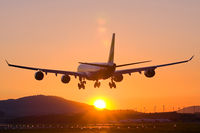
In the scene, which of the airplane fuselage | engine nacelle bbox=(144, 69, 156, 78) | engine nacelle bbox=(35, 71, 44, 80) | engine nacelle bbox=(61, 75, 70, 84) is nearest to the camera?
engine nacelle bbox=(144, 69, 156, 78)

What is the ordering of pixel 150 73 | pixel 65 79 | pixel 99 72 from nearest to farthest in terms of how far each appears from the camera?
pixel 150 73 < pixel 99 72 < pixel 65 79

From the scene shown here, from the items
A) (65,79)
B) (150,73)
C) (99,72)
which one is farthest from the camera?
(65,79)

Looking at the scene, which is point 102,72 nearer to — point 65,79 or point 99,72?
point 99,72

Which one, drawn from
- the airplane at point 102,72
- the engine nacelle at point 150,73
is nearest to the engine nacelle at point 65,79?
the airplane at point 102,72

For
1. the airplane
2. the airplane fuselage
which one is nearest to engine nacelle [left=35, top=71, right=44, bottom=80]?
the airplane

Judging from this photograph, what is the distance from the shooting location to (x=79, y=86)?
9650 centimetres

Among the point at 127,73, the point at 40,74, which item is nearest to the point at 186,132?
the point at 127,73

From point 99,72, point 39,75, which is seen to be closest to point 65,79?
point 39,75

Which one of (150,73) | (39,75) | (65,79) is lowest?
(150,73)

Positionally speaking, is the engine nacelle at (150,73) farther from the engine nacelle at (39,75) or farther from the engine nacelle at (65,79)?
the engine nacelle at (39,75)

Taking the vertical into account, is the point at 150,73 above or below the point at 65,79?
below

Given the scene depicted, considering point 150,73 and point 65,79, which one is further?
point 65,79

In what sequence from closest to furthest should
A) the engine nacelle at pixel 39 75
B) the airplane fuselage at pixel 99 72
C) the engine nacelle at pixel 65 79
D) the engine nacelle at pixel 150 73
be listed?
1. the engine nacelle at pixel 150 73
2. the airplane fuselage at pixel 99 72
3. the engine nacelle at pixel 39 75
4. the engine nacelle at pixel 65 79

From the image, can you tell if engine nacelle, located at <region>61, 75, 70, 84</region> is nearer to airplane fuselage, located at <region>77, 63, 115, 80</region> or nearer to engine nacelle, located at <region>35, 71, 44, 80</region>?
airplane fuselage, located at <region>77, 63, 115, 80</region>
